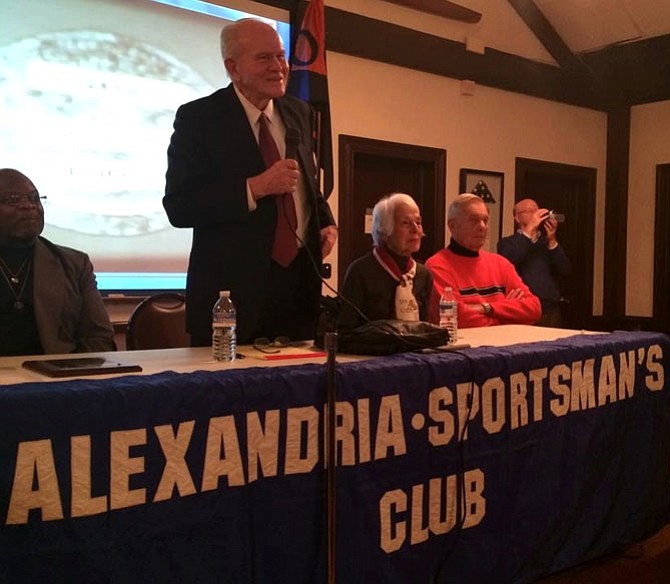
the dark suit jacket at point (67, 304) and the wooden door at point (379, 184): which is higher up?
the wooden door at point (379, 184)

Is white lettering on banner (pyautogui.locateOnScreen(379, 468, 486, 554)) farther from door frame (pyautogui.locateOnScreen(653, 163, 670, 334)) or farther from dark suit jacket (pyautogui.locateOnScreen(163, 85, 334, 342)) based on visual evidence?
door frame (pyautogui.locateOnScreen(653, 163, 670, 334))

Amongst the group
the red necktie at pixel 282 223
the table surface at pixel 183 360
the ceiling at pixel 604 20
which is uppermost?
the ceiling at pixel 604 20

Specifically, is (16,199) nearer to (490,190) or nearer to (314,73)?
(314,73)

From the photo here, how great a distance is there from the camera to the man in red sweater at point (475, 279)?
2607 mm

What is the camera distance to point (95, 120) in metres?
3.10

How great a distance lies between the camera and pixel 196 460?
129 cm

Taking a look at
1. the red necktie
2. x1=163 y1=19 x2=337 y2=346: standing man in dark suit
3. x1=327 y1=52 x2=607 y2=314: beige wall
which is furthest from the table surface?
x1=327 y1=52 x2=607 y2=314: beige wall

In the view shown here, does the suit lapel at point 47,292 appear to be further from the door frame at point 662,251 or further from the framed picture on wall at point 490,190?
the door frame at point 662,251

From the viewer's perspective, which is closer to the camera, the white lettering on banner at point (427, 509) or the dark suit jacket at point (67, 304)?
the white lettering on banner at point (427, 509)

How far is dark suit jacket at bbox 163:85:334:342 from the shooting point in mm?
1707

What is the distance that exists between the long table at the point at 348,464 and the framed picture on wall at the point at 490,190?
2780 millimetres

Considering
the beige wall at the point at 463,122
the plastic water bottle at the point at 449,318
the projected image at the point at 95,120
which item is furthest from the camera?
the beige wall at the point at 463,122

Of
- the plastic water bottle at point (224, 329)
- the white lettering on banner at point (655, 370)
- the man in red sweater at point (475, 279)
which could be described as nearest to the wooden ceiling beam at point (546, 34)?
the man in red sweater at point (475, 279)

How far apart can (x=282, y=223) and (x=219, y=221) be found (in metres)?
0.16
